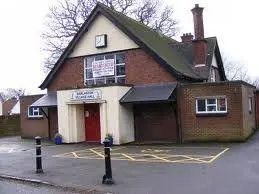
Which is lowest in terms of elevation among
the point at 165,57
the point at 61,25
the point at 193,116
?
the point at 193,116

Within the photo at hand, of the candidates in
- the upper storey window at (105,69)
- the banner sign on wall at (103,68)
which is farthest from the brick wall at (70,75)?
the banner sign on wall at (103,68)

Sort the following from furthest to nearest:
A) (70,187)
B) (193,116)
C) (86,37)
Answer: (86,37), (193,116), (70,187)

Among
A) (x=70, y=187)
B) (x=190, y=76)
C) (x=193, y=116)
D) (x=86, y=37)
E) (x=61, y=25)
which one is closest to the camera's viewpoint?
(x=70, y=187)

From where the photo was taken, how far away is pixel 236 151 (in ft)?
59.0

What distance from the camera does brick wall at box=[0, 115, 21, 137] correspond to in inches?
1476

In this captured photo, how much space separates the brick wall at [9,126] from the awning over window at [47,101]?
31.9 feet

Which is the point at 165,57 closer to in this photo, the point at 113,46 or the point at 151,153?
the point at 113,46

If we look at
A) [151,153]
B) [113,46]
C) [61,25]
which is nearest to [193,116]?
[151,153]

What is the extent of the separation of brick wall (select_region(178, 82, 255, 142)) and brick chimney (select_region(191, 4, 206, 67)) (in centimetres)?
496

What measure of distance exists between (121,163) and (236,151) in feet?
16.6

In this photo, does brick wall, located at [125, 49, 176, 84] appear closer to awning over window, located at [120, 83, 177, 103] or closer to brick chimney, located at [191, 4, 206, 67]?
awning over window, located at [120, 83, 177, 103]

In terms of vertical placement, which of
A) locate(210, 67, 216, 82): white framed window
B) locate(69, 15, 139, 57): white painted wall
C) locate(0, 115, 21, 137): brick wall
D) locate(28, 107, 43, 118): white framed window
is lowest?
locate(0, 115, 21, 137): brick wall

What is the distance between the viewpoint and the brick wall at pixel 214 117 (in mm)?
21672

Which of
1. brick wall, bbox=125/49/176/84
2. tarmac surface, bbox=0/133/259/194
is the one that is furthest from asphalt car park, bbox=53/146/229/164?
brick wall, bbox=125/49/176/84
